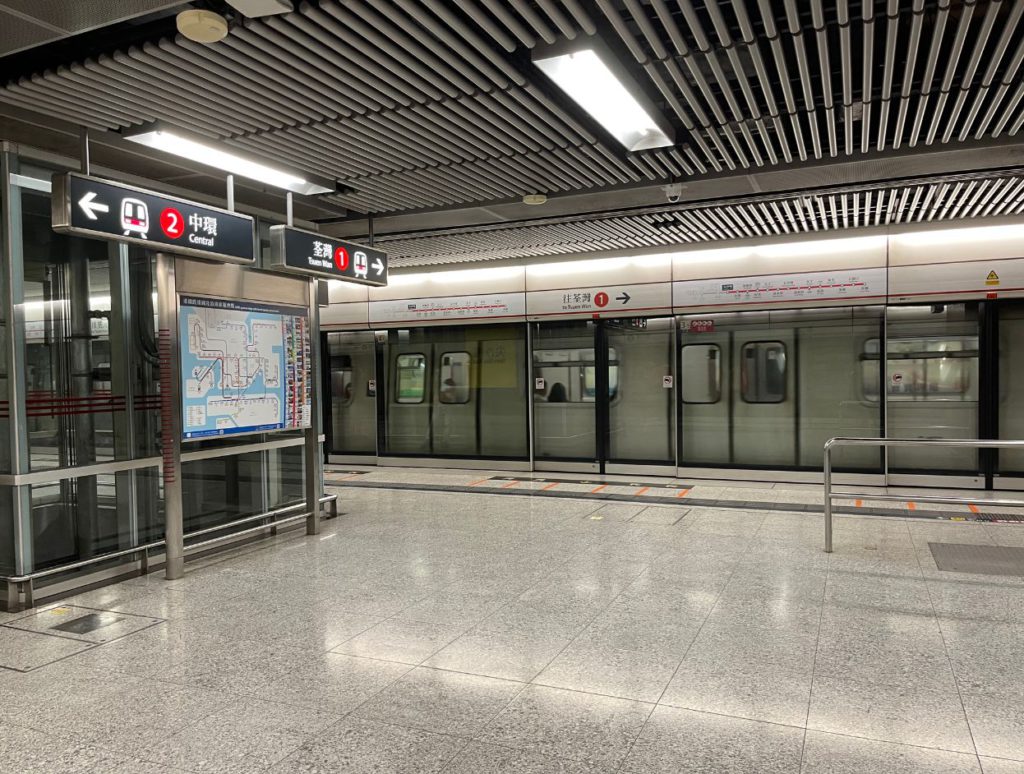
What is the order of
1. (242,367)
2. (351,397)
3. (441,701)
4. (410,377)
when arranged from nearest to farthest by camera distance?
(441,701), (242,367), (410,377), (351,397)

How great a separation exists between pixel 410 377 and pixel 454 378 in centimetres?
75

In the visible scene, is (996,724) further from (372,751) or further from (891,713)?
(372,751)

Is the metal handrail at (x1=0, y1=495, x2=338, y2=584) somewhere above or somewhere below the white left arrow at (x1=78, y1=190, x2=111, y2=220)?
below

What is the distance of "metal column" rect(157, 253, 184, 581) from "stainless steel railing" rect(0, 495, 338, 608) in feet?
0.63

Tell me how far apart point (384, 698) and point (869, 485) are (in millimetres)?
7212

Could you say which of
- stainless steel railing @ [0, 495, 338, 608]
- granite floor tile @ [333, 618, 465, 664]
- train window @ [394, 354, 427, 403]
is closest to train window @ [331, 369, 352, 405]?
train window @ [394, 354, 427, 403]

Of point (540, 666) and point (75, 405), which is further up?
point (75, 405)

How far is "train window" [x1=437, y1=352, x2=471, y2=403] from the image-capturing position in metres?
11.1

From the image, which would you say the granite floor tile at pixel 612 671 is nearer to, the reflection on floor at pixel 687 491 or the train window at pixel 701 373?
the reflection on floor at pixel 687 491

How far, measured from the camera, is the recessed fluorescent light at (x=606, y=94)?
381 cm

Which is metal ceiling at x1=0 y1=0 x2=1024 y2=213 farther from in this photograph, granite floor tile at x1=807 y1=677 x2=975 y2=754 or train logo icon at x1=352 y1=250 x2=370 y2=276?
granite floor tile at x1=807 y1=677 x2=975 y2=754

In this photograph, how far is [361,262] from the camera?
262 inches

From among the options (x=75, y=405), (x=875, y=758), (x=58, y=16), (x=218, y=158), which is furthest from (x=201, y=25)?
(x=875, y=758)

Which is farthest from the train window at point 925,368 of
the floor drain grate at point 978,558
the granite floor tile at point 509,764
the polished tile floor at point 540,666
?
the granite floor tile at point 509,764
